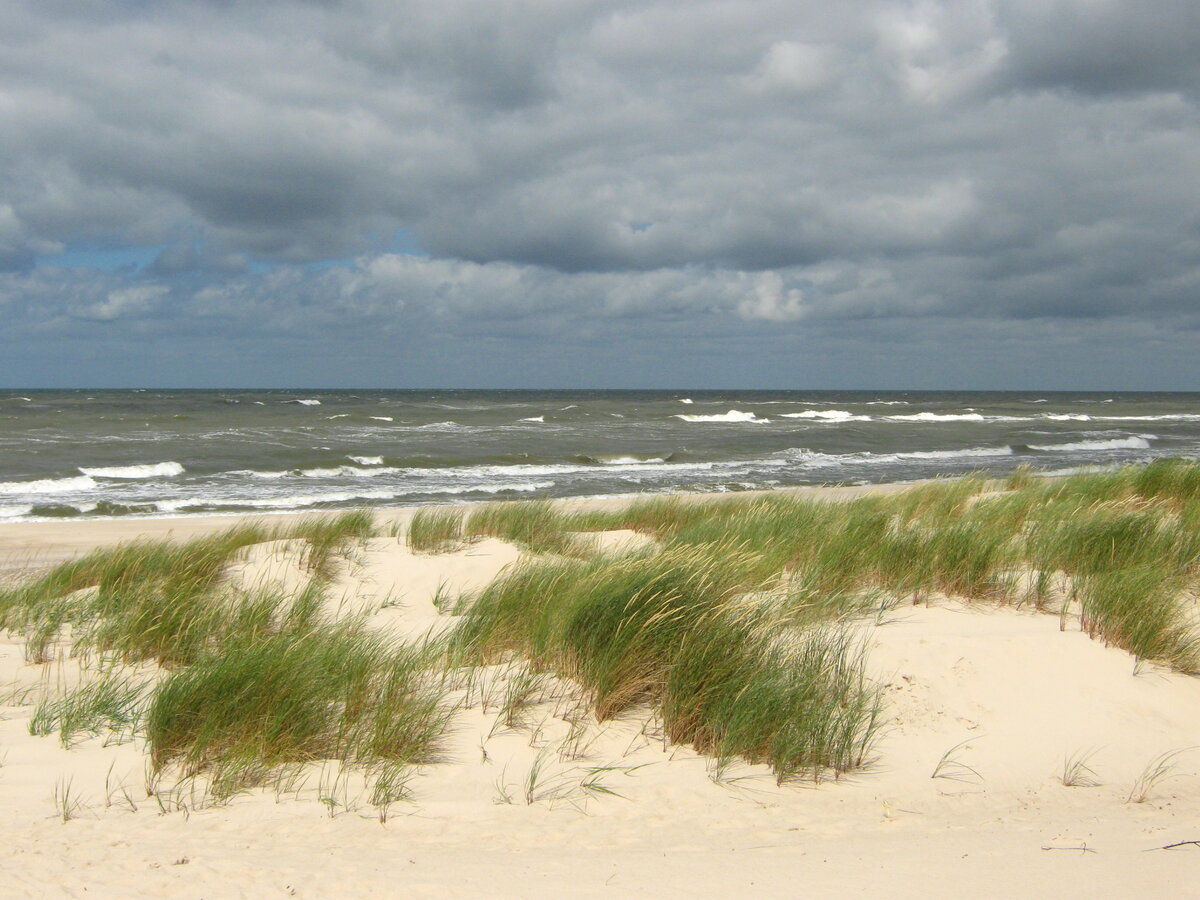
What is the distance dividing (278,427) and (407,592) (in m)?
35.6

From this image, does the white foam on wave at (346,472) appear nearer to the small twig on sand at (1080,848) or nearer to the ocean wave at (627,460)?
the ocean wave at (627,460)

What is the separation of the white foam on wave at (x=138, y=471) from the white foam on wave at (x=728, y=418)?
3268cm

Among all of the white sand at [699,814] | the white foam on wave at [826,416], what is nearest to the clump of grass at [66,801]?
the white sand at [699,814]

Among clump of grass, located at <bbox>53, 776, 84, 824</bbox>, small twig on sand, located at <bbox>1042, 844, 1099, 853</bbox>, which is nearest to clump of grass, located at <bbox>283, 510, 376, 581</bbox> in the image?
clump of grass, located at <bbox>53, 776, 84, 824</bbox>

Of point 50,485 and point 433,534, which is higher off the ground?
point 433,534

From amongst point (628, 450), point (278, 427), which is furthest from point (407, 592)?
point (278, 427)

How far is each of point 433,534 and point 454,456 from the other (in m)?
18.2

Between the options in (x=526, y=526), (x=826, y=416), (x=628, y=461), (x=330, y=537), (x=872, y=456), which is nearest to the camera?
(x=330, y=537)

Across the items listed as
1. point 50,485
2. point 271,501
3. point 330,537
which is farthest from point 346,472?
point 330,537

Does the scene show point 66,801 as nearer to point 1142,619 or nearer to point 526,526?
point 1142,619

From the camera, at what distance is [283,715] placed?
4.09m

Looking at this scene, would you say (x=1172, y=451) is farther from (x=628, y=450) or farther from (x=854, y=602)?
(x=854, y=602)

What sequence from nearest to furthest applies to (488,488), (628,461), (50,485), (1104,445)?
(50,485)
(488,488)
(628,461)
(1104,445)

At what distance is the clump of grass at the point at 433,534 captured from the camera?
29.9 feet
